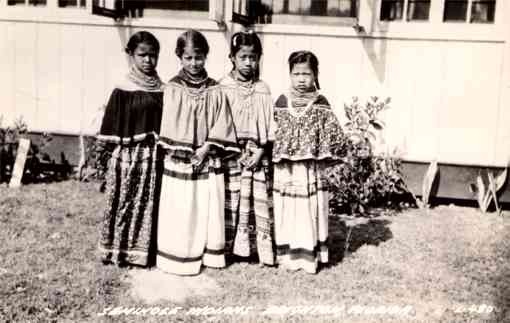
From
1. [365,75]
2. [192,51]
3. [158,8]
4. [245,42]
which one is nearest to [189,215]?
[192,51]

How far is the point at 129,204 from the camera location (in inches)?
165

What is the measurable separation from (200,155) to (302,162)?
0.79 metres

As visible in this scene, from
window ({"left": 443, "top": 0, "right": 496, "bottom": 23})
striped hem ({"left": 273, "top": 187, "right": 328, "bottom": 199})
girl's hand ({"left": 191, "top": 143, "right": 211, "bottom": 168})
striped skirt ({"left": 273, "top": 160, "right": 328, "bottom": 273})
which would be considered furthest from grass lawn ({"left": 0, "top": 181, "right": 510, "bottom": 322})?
window ({"left": 443, "top": 0, "right": 496, "bottom": 23})

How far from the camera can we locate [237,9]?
646 cm

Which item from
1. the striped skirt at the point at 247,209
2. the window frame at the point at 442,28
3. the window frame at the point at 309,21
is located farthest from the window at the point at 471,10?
the striped skirt at the point at 247,209

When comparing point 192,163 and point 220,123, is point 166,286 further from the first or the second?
point 220,123

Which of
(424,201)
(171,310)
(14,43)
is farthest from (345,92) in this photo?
(14,43)

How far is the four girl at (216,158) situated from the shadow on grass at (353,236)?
0.64m

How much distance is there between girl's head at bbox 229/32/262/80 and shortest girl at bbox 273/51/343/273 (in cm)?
28

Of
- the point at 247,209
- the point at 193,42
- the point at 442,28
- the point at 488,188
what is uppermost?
the point at 442,28

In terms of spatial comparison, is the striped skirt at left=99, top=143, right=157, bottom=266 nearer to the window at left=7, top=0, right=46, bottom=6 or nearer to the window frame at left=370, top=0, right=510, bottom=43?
the window frame at left=370, top=0, right=510, bottom=43

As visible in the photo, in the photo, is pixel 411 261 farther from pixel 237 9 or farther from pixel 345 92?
pixel 237 9

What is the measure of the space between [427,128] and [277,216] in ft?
9.63

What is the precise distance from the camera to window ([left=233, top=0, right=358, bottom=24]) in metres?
6.61
